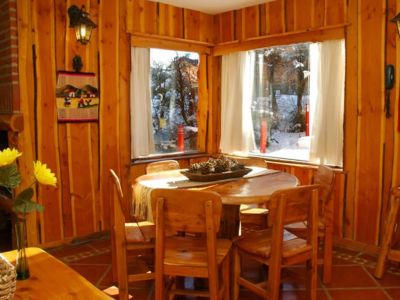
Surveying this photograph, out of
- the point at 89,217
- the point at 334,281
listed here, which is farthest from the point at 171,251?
the point at 89,217

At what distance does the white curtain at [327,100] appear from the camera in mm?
3826

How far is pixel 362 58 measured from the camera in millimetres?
3576

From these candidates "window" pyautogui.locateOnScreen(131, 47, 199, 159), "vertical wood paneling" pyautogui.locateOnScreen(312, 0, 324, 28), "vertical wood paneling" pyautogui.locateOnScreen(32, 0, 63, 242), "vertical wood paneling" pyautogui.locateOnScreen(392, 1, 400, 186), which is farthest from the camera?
"window" pyautogui.locateOnScreen(131, 47, 199, 159)

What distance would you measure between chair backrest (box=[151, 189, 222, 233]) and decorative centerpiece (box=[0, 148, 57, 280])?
2.81 ft

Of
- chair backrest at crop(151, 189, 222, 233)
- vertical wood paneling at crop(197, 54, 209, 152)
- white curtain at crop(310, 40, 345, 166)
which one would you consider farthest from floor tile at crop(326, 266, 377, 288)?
vertical wood paneling at crop(197, 54, 209, 152)

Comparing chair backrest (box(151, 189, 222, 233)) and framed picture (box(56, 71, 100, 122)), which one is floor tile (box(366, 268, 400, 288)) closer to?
chair backrest (box(151, 189, 222, 233))

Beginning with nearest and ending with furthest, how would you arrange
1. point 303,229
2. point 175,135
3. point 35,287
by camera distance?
point 35,287 < point 303,229 < point 175,135

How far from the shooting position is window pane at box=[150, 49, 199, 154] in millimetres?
4680

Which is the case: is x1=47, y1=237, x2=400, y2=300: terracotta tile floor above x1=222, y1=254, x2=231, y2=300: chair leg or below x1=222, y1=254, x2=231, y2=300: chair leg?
below

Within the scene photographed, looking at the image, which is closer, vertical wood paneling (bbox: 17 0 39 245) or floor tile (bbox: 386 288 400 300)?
floor tile (bbox: 386 288 400 300)

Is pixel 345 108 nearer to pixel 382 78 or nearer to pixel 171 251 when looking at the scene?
pixel 382 78

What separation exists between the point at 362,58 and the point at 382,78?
27 cm

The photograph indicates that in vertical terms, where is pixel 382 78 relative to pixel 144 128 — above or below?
above

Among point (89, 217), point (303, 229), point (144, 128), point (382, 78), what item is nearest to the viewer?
point (303, 229)
